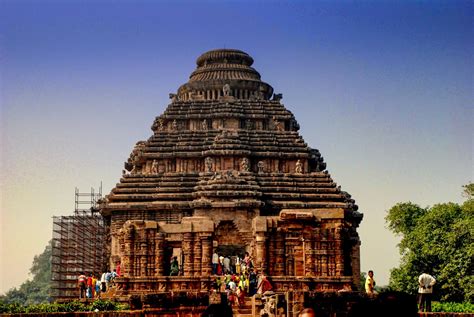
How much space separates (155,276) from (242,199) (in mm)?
10530

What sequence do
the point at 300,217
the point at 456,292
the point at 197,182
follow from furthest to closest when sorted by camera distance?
the point at 197,182 < the point at 456,292 < the point at 300,217

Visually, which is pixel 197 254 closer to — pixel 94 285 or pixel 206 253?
pixel 206 253

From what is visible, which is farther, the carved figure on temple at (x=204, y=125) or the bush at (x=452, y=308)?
the carved figure on temple at (x=204, y=125)

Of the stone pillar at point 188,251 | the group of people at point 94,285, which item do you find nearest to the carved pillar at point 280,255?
the stone pillar at point 188,251

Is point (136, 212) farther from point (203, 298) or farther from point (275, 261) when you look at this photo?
point (203, 298)

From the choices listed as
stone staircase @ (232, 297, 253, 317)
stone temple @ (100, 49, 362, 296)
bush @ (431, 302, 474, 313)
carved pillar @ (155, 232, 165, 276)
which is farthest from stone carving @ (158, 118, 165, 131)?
bush @ (431, 302, 474, 313)

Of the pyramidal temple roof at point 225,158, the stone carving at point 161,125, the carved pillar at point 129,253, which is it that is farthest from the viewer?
the stone carving at point 161,125

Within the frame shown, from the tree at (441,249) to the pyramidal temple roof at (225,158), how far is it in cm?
355

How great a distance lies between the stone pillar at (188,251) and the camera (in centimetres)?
3005

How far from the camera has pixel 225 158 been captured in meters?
42.6

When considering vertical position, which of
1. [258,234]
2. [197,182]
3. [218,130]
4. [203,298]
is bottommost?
[203,298]

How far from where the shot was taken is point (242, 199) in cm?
3881

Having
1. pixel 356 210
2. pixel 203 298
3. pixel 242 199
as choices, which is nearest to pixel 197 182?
pixel 242 199

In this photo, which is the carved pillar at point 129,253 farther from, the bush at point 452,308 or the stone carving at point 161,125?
the stone carving at point 161,125
